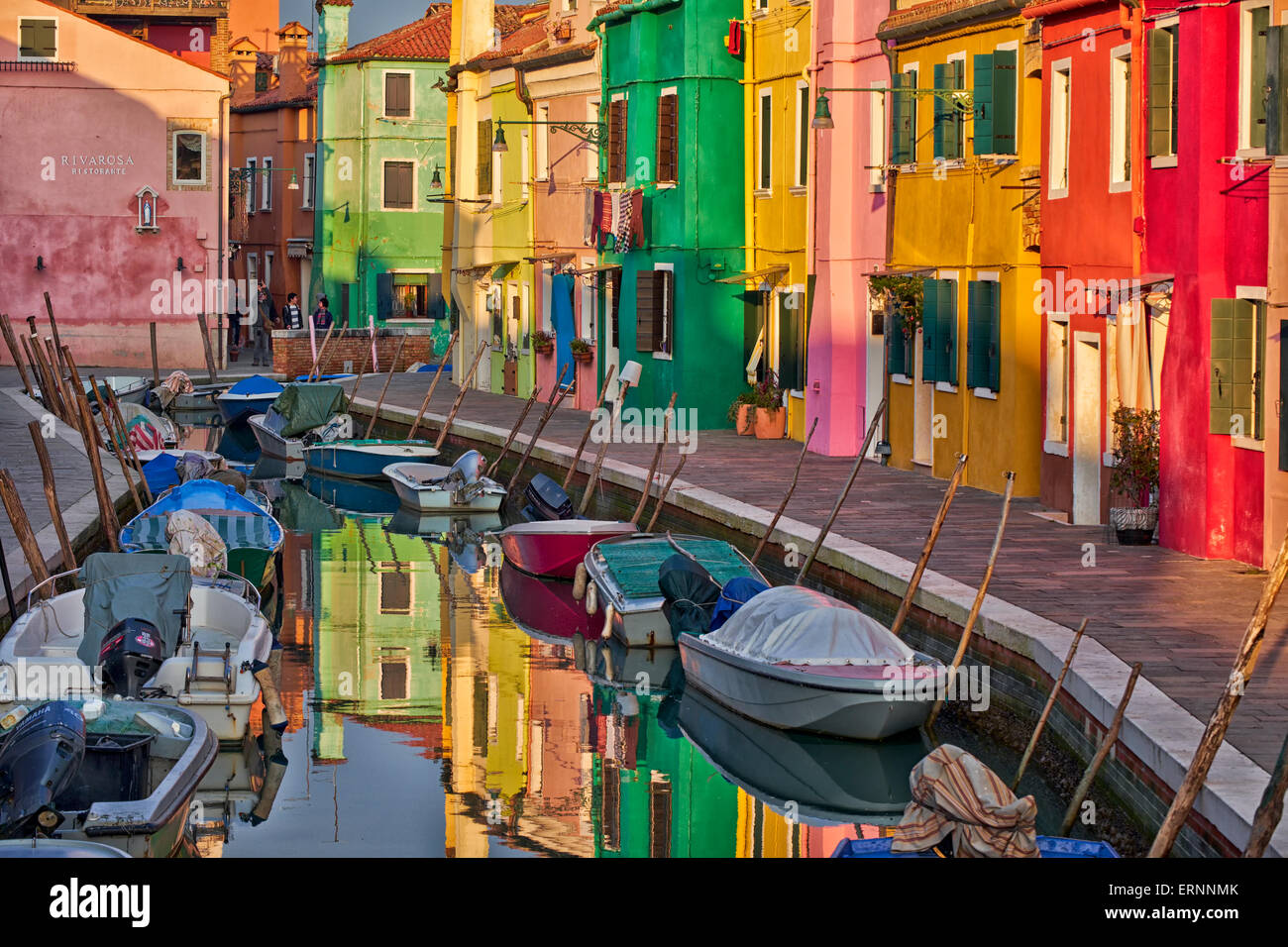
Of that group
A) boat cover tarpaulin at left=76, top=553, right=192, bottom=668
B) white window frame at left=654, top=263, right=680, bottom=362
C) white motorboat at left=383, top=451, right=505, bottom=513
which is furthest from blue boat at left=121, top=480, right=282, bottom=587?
white window frame at left=654, top=263, right=680, bottom=362

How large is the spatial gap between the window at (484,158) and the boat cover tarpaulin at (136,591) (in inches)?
1096

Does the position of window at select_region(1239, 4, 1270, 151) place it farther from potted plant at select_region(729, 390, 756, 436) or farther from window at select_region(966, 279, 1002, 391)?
potted plant at select_region(729, 390, 756, 436)

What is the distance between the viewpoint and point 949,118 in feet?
78.9

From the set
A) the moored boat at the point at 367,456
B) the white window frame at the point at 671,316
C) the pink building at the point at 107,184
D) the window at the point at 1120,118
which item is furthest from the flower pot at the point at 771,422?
the pink building at the point at 107,184

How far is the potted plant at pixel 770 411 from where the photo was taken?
3058cm

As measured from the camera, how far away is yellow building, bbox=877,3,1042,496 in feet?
73.7

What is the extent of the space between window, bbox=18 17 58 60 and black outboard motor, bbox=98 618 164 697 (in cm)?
3564

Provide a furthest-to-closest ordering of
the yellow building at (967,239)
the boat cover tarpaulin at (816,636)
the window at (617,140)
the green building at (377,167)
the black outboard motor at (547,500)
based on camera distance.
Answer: the green building at (377,167)
the window at (617,140)
the black outboard motor at (547,500)
the yellow building at (967,239)
the boat cover tarpaulin at (816,636)

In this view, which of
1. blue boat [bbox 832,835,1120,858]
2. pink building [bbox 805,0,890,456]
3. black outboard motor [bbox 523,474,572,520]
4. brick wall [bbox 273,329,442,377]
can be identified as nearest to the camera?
blue boat [bbox 832,835,1120,858]

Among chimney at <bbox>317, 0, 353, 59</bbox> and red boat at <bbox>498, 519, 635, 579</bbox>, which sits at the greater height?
chimney at <bbox>317, 0, 353, 59</bbox>

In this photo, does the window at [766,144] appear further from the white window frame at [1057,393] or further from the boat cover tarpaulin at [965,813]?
the boat cover tarpaulin at [965,813]

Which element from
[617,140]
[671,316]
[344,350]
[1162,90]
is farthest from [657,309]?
[344,350]

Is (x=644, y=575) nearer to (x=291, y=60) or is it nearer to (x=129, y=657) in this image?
(x=129, y=657)

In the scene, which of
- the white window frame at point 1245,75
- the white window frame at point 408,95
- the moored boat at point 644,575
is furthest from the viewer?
the white window frame at point 408,95
